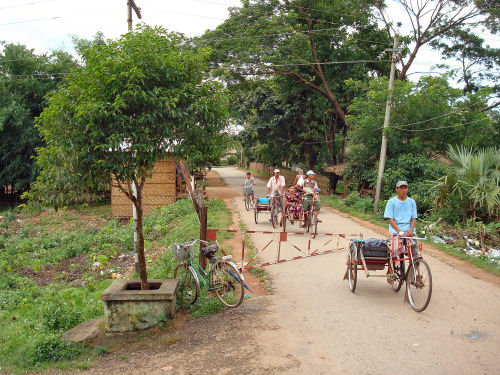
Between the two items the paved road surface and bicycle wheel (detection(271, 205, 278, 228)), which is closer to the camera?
the paved road surface

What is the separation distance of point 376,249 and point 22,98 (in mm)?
25393

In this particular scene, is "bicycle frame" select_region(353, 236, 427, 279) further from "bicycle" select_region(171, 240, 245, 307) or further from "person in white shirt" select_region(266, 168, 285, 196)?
"person in white shirt" select_region(266, 168, 285, 196)

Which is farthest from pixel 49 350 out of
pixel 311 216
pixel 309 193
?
pixel 309 193

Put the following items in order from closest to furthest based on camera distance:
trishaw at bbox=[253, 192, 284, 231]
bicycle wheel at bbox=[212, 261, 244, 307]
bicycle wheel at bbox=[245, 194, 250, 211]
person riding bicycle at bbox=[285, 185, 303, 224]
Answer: bicycle wheel at bbox=[212, 261, 244, 307]
person riding bicycle at bbox=[285, 185, 303, 224]
trishaw at bbox=[253, 192, 284, 231]
bicycle wheel at bbox=[245, 194, 250, 211]

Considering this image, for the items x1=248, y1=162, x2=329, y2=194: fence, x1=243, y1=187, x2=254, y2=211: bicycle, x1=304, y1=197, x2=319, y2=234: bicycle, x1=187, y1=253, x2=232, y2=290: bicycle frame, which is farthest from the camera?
x1=248, y1=162, x2=329, y2=194: fence

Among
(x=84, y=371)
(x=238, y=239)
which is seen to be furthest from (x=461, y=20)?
(x=84, y=371)

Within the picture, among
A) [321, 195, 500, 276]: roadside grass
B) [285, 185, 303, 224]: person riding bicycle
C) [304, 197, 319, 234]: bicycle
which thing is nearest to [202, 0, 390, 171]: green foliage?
[321, 195, 500, 276]: roadside grass

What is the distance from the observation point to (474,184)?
41.4ft

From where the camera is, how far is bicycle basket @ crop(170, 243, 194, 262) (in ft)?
21.2

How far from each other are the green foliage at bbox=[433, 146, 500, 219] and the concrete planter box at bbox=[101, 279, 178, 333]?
10096mm

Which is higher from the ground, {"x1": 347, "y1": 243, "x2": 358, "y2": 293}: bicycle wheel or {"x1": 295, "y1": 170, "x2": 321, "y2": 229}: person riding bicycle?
{"x1": 295, "y1": 170, "x2": 321, "y2": 229}: person riding bicycle

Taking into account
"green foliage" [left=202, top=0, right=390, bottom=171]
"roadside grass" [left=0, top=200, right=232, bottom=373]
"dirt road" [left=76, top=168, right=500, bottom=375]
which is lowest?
"roadside grass" [left=0, top=200, right=232, bottom=373]

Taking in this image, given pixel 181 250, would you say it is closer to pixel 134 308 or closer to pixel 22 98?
pixel 134 308

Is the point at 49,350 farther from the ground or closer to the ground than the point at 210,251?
closer to the ground
